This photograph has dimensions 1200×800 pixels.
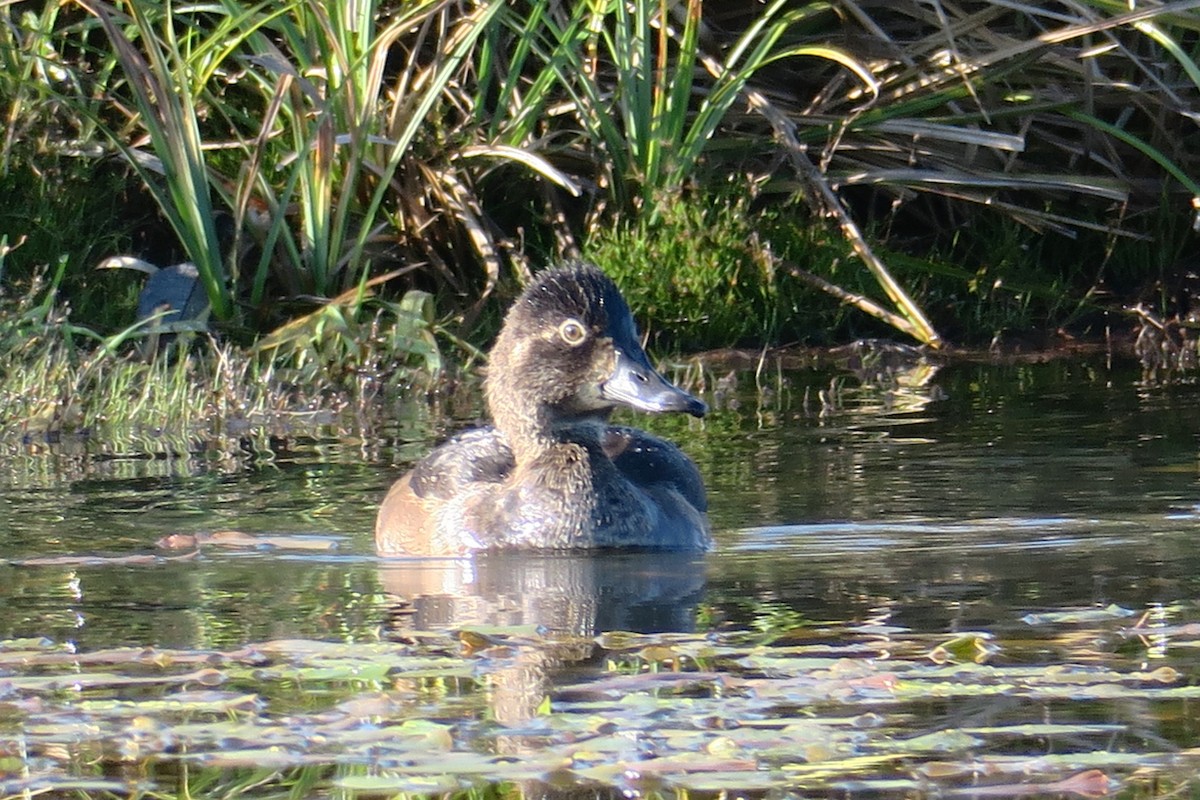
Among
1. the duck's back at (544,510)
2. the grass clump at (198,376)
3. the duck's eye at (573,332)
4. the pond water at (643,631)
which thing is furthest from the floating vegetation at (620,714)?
the grass clump at (198,376)

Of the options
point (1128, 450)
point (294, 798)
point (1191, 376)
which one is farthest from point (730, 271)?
point (294, 798)

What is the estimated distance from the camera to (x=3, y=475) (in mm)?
7633

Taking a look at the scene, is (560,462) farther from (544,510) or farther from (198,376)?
(198,376)

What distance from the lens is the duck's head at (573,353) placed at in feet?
21.6

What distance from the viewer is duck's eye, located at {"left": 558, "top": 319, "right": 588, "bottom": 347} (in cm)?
660

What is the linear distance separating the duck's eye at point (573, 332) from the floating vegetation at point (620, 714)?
1983 millimetres

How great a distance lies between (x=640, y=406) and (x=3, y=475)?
8.28ft

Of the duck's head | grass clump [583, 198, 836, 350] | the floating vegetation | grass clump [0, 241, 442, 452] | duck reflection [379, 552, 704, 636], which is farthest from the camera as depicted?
grass clump [583, 198, 836, 350]

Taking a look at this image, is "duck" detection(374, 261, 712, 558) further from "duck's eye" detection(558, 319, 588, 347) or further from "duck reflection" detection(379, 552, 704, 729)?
"duck reflection" detection(379, 552, 704, 729)

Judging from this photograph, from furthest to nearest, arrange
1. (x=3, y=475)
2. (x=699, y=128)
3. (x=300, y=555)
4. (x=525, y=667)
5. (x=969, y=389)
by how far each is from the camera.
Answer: (x=699, y=128) → (x=969, y=389) → (x=3, y=475) → (x=300, y=555) → (x=525, y=667)

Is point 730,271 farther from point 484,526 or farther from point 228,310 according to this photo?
point 484,526

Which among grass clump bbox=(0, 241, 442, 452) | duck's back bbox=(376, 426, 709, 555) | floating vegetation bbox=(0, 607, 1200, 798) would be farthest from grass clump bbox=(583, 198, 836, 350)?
floating vegetation bbox=(0, 607, 1200, 798)

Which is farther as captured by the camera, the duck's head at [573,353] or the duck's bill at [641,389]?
the duck's head at [573,353]

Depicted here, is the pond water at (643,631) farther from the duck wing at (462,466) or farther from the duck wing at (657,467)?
the duck wing at (462,466)
